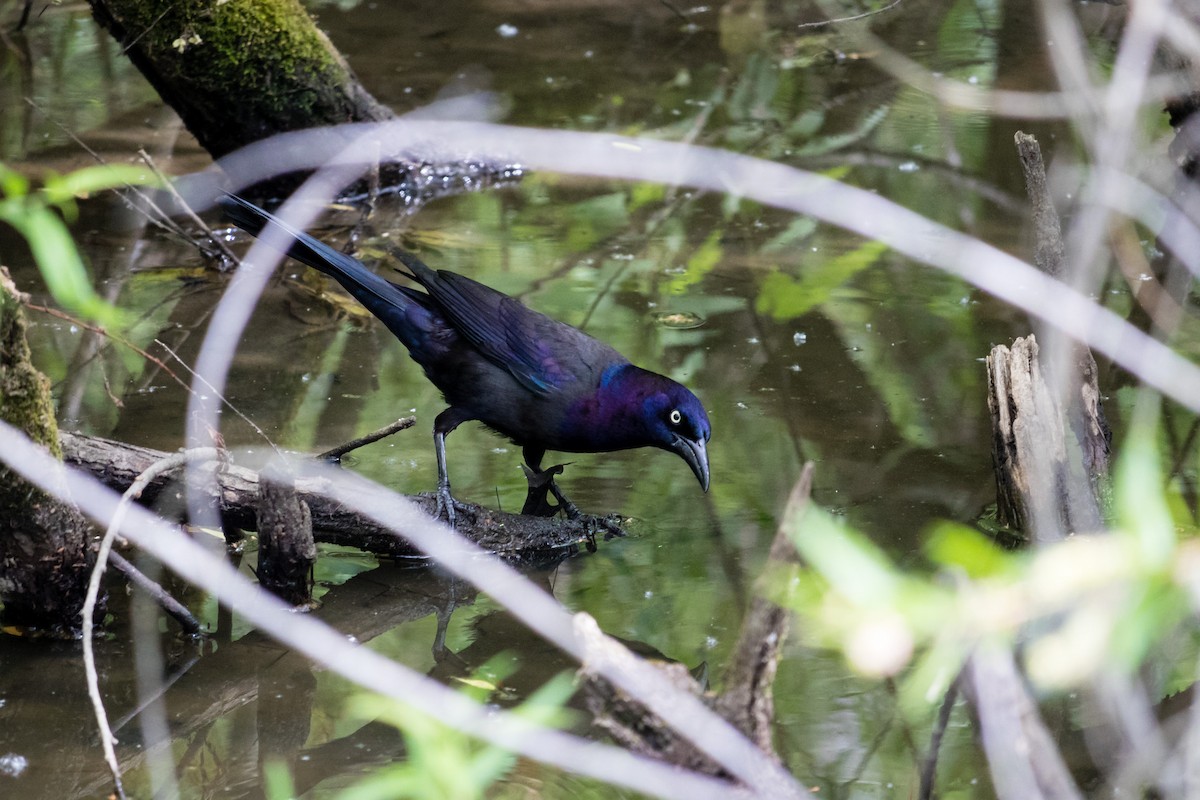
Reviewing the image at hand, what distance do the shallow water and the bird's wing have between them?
1.83ft

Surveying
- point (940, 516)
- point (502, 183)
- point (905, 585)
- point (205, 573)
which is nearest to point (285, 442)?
point (205, 573)

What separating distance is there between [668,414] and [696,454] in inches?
6.4

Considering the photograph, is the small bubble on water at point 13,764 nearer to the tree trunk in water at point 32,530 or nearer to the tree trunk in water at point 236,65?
the tree trunk in water at point 32,530

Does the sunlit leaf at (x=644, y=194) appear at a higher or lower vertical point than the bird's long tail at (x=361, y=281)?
lower

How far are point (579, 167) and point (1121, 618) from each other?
37.1 inches

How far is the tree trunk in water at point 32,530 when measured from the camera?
11.4 ft

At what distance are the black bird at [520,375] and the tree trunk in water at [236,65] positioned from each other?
100 inches

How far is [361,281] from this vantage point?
4742mm

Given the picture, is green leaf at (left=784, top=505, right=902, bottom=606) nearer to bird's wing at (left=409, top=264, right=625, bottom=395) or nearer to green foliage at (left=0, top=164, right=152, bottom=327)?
green foliage at (left=0, top=164, right=152, bottom=327)

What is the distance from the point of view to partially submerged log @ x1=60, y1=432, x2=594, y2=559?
407cm

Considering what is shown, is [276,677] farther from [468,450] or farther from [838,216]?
[838,216]

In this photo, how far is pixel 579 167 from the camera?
1818mm

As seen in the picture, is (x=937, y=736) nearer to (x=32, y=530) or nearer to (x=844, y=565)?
(x=844, y=565)

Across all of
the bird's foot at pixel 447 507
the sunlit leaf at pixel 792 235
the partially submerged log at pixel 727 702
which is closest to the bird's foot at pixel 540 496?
the bird's foot at pixel 447 507
